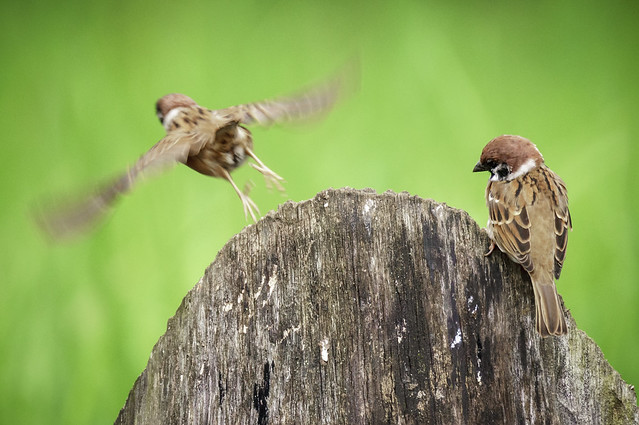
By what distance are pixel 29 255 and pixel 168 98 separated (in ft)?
3.44

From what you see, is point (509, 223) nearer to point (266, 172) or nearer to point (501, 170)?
point (501, 170)

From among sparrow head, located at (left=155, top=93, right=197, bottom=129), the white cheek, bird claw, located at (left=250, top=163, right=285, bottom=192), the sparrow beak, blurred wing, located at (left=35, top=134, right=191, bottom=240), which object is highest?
sparrow head, located at (left=155, top=93, right=197, bottom=129)

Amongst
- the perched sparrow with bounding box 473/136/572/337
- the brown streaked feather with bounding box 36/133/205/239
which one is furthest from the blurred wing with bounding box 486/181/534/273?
the brown streaked feather with bounding box 36/133/205/239

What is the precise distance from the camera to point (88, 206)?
2174mm

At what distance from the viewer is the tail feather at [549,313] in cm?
182

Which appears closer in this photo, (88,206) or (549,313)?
(549,313)

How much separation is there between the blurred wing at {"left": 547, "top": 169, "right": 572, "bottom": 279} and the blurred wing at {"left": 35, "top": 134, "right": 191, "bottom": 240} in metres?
1.40

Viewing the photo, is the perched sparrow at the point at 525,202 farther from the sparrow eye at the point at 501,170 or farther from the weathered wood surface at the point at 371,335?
the weathered wood surface at the point at 371,335

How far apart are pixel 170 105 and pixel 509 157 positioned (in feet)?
4.33

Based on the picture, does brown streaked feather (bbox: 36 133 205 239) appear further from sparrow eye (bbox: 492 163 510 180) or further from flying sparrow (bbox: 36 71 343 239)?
sparrow eye (bbox: 492 163 510 180)

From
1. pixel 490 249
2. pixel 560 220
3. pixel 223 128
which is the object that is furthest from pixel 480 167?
pixel 223 128

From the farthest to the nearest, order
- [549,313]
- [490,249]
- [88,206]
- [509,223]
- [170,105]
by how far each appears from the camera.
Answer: [170,105], [509,223], [88,206], [490,249], [549,313]

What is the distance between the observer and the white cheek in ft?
8.89

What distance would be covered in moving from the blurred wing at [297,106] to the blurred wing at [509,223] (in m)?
0.70
